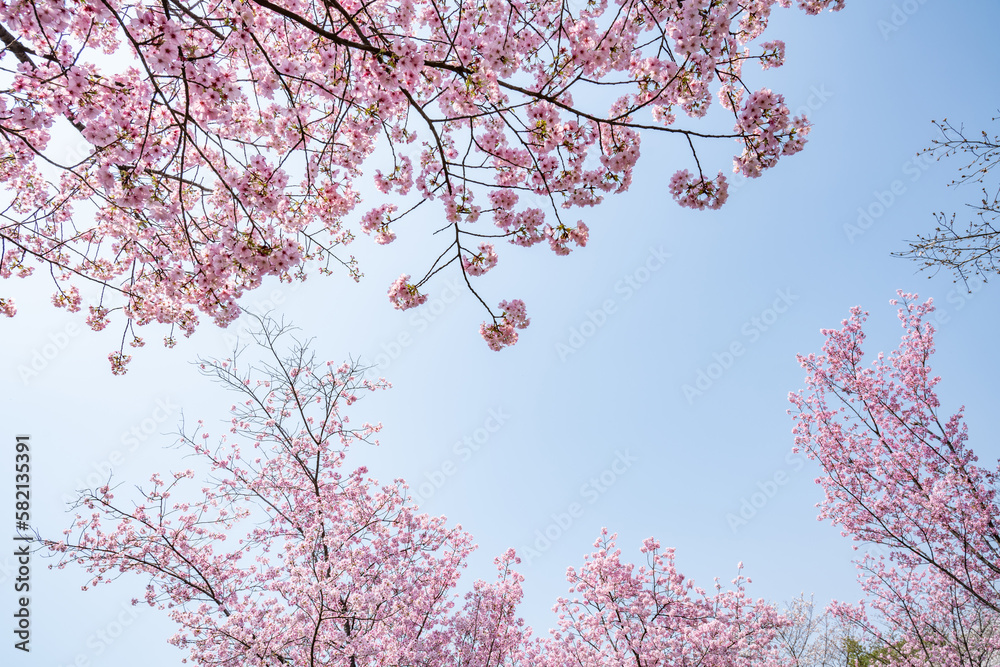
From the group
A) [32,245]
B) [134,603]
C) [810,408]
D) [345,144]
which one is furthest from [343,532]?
[810,408]

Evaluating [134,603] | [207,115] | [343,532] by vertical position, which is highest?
[207,115]

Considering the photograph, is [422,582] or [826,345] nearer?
[422,582]

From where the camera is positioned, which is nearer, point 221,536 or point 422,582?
point 221,536

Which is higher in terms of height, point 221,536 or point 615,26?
point 615,26

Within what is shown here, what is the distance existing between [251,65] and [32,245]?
4.01 metres

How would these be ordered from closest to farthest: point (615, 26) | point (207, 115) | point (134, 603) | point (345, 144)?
1. point (207, 115)
2. point (615, 26)
3. point (345, 144)
4. point (134, 603)

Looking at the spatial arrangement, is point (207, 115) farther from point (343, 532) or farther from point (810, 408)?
point (810, 408)

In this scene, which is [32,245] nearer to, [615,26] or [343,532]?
[343,532]

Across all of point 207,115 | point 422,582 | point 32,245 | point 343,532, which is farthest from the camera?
point 422,582

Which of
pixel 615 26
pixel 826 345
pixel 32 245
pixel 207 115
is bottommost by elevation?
pixel 207 115

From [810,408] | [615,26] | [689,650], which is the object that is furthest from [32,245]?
[810,408]

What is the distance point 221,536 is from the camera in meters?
8.05

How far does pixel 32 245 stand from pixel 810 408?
13.3m

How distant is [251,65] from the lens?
11.9 feet
